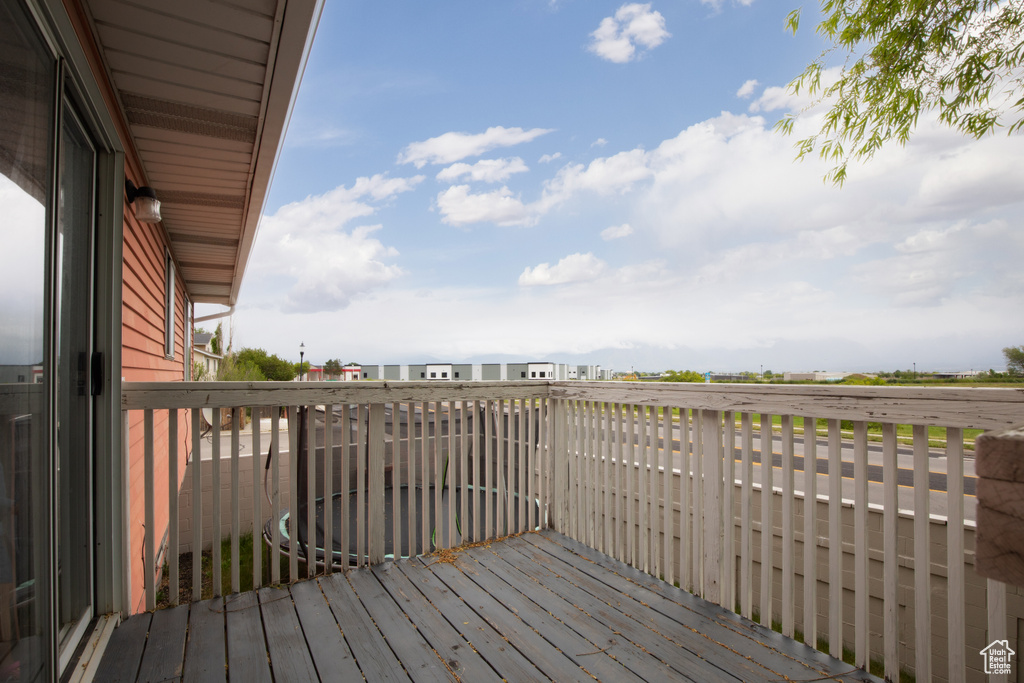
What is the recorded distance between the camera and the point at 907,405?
5.34ft

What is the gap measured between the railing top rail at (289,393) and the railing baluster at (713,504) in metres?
1.26

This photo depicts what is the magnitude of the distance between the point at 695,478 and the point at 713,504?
13cm

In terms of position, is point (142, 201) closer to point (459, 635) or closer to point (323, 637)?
point (323, 637)

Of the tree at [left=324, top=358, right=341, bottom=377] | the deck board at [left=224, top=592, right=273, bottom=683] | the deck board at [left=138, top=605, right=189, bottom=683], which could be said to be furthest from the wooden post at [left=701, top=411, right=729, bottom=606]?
the tree at [left=324, top=358, right=341, bottom=377]

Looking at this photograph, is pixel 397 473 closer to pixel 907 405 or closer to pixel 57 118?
pixel 57 118

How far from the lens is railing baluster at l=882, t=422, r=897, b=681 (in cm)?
166

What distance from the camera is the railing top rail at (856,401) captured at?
1.44 m

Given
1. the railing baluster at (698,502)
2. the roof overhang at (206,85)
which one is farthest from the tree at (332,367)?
the railing baluster at (698,502)

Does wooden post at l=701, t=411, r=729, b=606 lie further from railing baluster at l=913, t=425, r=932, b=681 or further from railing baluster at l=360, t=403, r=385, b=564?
railing baluster at l=360, t=403, r=385, b=564

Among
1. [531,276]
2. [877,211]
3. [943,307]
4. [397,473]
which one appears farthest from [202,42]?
[531,276]

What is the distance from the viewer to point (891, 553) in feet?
5.50

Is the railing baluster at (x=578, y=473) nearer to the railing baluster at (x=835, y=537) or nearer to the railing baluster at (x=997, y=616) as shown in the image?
the railing baluster at (x=835, y=537)

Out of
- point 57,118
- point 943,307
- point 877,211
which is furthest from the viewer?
point 877,211

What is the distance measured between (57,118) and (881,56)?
21.4 feet
